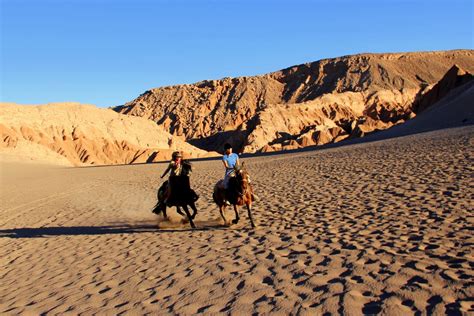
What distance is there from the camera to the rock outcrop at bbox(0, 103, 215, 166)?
72.4 meters

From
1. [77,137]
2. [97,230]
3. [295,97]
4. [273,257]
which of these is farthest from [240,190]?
[295,97]

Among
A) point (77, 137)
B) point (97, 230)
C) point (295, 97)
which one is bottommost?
point (97, 230)

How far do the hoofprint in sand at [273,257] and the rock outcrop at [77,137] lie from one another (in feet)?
205

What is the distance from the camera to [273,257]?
7.04m

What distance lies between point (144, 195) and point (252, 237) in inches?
455

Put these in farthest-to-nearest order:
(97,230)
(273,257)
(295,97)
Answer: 1. (295,97)
2. (97,230)
3. (273,257)

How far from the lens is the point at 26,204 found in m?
19.1

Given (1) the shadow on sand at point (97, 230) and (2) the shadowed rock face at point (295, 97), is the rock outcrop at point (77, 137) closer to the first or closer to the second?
(2) the shadowed rock face at point (295, 97)

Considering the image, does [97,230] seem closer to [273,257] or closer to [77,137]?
[273,257]

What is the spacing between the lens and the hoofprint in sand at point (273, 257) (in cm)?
523

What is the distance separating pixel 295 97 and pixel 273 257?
12802cm

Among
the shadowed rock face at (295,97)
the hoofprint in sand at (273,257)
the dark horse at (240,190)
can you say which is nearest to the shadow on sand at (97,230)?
the hoofprint in sand at (273,257)

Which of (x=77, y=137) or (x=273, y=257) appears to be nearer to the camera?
(x=273, y=257)

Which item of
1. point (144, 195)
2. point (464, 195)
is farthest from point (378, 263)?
point (144, 195)
